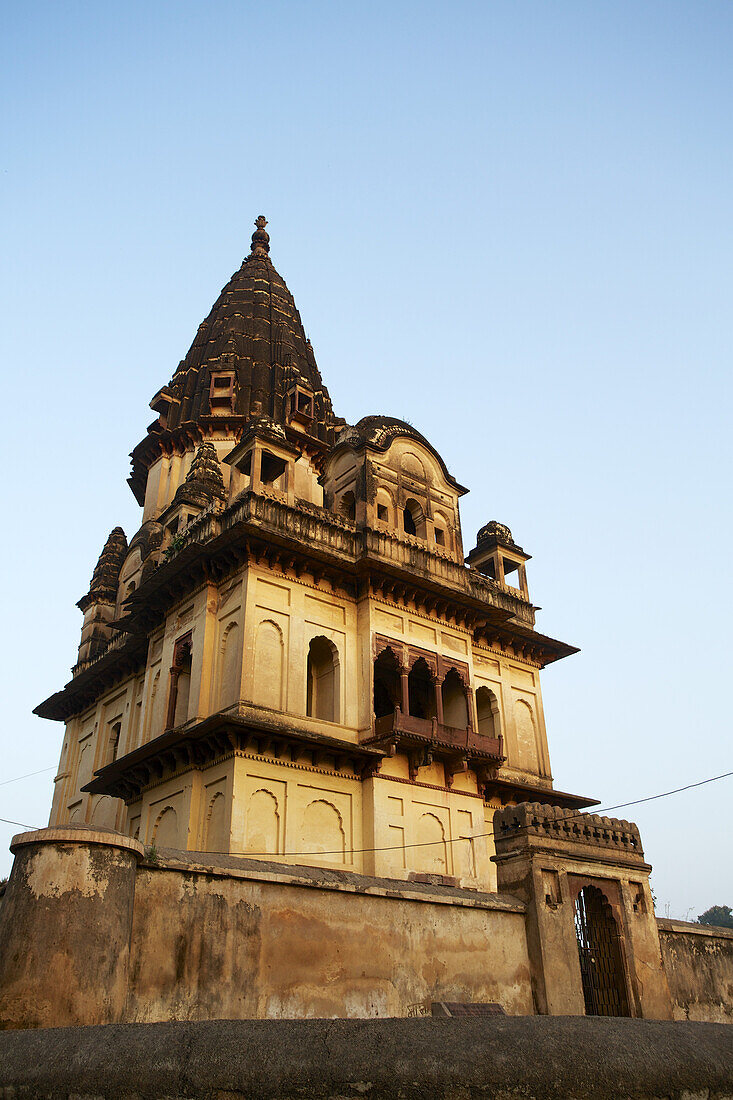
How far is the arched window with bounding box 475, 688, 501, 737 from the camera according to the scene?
24.1m

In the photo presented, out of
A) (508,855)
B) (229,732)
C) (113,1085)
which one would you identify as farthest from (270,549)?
(113,1085)

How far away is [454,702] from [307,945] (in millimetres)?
13639

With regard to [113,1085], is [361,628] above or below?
above

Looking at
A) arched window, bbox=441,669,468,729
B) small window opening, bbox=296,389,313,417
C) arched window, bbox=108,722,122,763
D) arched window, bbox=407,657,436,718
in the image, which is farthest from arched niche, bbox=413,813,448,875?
small window opening, bbox=296,389,313,417

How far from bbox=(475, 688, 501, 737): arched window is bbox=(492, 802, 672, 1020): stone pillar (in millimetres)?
11294

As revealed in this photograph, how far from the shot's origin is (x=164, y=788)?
2020cm

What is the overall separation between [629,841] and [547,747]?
39.2ft

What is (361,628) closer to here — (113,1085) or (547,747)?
(547,747)

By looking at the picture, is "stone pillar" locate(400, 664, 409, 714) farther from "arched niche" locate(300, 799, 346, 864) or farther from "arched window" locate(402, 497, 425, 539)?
"arched window" locate(402, 497, 425, 539)

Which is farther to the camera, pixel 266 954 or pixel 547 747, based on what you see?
pixel 547 747

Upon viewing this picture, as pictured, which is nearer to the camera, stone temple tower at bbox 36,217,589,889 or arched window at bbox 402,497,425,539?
stone temple tower at bbox 36,217,589,889

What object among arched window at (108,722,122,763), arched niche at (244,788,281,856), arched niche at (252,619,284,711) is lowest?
arched niche at (244,788,281,856)

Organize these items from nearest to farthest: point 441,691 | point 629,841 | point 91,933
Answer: point 91,933 → point 629,841 → point 441,691

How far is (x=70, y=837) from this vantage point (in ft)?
27.2
